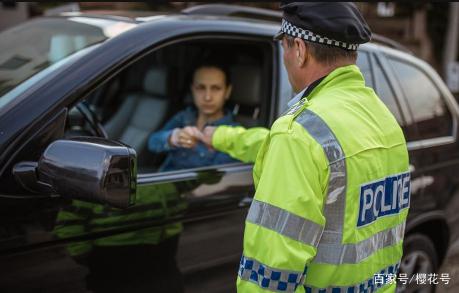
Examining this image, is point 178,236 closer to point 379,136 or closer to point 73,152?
point 73,152

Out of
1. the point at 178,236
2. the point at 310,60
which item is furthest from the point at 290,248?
the point at 178,236

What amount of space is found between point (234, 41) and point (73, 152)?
1273mm

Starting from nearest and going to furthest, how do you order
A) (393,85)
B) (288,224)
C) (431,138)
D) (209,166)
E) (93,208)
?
(288,224)
(93,208)
(209,166)
(393,85)
(431,138)

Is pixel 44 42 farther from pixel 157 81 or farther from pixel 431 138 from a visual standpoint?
pixel 431 138

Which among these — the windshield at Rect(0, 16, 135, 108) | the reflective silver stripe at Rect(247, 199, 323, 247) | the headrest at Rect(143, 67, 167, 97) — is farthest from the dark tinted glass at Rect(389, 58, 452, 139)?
the reflective silver stripe at Rect(247, 199, 323, 247)

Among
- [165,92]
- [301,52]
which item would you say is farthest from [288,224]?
[165,92]

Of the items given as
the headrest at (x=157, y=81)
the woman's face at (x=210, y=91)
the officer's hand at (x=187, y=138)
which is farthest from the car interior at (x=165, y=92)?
the officer's hand at (x=187, y=138)

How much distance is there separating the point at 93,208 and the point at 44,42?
3.12 feet

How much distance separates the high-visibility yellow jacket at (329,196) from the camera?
4.88 ft

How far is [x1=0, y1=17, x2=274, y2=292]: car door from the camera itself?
1812mm

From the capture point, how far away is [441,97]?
3633 millimetres

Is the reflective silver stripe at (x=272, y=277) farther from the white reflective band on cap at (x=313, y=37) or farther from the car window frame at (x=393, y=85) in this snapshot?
the car window frame at (x=393, y=85)

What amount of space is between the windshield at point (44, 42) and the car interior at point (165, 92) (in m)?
0.47

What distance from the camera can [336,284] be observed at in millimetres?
1646
